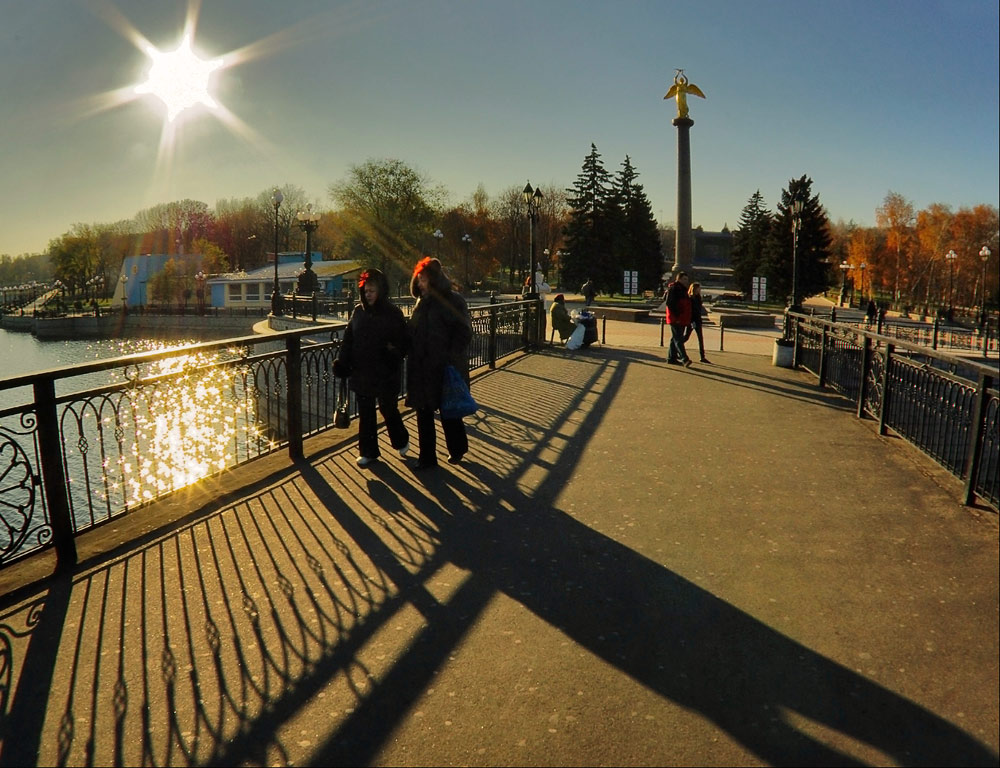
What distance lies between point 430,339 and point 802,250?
181ft

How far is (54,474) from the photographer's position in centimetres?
441

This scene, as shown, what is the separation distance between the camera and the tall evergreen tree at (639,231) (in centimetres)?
6412

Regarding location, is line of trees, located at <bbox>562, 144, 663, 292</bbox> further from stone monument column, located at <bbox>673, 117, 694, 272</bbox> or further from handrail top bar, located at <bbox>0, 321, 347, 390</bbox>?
handrail top bar, located at <bbox>0, 321, 347, 390</bbox>

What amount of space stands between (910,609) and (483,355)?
1062cm

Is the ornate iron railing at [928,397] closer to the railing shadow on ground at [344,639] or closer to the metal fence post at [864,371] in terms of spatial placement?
the metal fence post at [864,371]

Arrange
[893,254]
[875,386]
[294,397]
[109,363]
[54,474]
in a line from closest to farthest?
1. [54,474]
2. [109,363]
3. [294,397]
4. [875,386]
5. [893,254]

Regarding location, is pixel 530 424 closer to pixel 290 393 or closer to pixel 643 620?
pixel 290 393

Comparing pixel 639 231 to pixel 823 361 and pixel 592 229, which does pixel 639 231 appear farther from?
pixel 823 361

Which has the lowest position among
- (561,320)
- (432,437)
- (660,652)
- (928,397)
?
(660,652)

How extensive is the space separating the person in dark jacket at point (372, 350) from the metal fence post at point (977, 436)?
4.55m

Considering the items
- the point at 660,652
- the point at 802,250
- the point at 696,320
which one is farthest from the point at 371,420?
the point at 802,250

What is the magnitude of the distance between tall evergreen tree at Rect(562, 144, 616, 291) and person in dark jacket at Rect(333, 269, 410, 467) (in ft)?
185

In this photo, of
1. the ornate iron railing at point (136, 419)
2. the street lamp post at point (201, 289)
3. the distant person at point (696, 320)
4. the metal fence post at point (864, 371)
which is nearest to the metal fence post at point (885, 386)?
the metal fence post at point (864, 371)

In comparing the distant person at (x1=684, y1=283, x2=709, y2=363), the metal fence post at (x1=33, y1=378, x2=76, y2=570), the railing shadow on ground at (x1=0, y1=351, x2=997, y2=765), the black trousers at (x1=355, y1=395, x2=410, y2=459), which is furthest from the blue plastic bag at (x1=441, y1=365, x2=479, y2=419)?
the distant person at (x1=684, y1=283, x2=709, y2=363)
